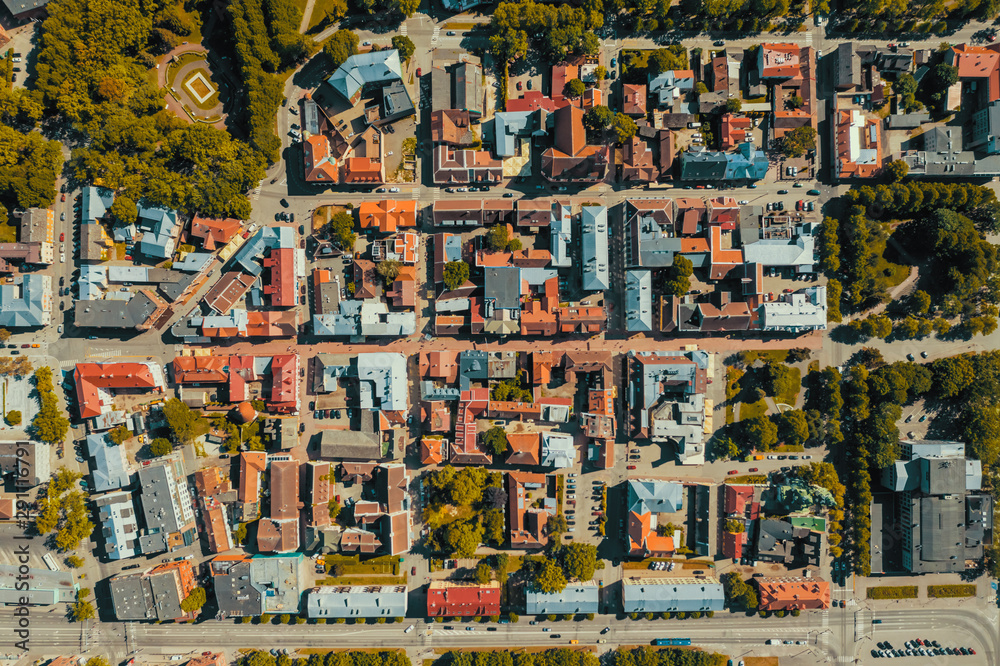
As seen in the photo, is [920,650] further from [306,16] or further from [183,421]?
[306,16]

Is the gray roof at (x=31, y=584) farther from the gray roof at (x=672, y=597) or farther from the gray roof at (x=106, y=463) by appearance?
the gray roof at (x=672, y=597)

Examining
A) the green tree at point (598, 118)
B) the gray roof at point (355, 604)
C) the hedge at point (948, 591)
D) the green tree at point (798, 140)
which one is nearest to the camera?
the green tree at point (598, 118)

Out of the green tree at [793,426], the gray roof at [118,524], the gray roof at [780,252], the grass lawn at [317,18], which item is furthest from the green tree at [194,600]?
the gray roof at [780,252]

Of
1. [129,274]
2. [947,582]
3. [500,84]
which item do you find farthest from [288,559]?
[947,582]

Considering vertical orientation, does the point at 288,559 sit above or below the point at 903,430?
below

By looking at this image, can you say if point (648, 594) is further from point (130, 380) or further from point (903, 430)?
point (130, 380)
